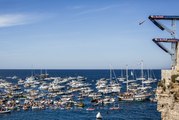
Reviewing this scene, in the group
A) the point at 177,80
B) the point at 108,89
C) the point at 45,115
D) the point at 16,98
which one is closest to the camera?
the point at 177,80

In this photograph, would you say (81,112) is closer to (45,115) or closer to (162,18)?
(45,115)

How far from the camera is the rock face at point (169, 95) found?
36.2 meters

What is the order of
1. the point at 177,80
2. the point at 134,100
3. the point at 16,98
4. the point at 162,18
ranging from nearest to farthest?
the point at 177,80, the point at 162,18, the point at 134,100, the point at 16,98

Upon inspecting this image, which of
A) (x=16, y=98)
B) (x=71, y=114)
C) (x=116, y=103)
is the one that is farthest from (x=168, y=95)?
(x=16, y=98)

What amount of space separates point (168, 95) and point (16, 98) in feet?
298

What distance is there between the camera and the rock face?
36.2 metres

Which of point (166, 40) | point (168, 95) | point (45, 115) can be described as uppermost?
point (166, 40)

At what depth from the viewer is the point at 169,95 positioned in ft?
122

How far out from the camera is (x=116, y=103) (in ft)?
356

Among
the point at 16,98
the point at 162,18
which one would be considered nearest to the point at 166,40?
the point at 162,18

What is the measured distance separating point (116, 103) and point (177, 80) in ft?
238

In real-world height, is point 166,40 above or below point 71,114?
above

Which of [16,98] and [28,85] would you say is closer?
[16,98]

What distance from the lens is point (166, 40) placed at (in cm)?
4203
